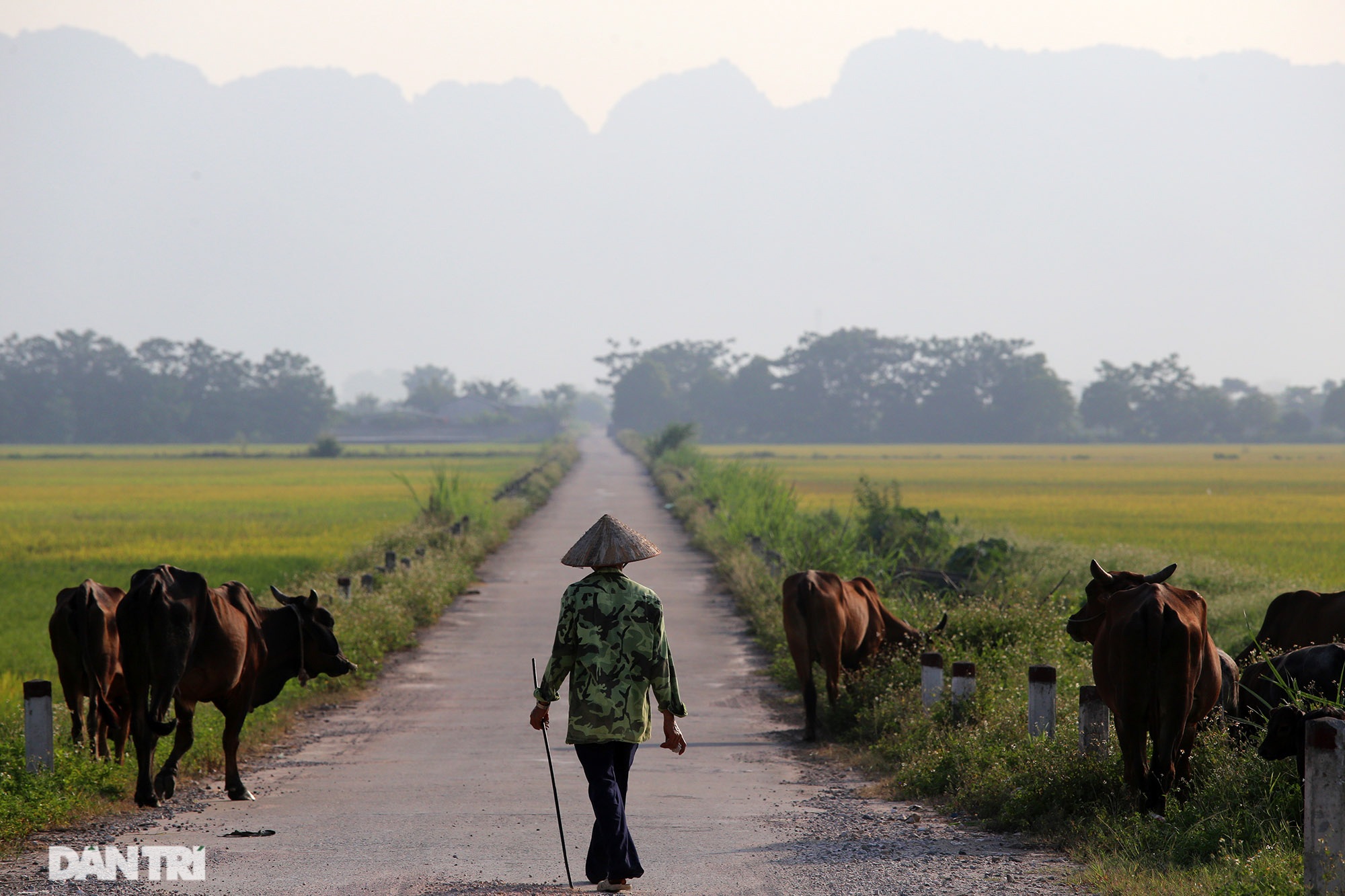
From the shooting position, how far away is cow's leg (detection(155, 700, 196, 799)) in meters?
7.54

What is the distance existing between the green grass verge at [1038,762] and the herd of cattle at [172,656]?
13.1ft

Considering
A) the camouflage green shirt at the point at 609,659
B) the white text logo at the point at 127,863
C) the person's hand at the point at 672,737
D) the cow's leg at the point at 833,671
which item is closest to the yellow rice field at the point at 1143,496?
the cow's leg at the point at 833,671

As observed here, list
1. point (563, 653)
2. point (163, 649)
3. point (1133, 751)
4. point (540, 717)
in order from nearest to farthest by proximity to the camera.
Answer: point (563, 653) < point (540, 717) < point (1133, 751) < point (163, 649)

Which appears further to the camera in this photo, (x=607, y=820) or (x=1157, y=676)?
(x=1157, y=676)

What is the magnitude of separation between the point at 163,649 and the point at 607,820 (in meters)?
3.07

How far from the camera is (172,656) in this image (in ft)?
23.7

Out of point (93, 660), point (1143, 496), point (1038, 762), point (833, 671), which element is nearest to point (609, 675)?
point (1038, 762)

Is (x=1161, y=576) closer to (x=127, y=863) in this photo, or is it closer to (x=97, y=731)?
(x=127, y=863)

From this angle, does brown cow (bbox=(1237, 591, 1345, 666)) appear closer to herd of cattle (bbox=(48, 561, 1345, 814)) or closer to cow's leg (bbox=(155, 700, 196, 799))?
herd of cattle (bbox=(48, 561, 1345, 814))

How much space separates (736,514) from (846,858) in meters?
18.4

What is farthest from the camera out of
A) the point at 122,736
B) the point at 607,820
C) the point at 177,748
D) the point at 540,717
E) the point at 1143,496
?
the point at 1143,496

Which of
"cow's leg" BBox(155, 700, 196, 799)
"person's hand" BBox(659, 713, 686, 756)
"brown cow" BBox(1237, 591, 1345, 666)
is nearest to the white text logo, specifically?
"cow's leg" BBox(155, 700, 196, 799)

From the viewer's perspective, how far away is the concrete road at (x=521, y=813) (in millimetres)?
5879

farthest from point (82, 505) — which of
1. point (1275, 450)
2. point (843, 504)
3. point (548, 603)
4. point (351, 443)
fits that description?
point (1275, 450)
